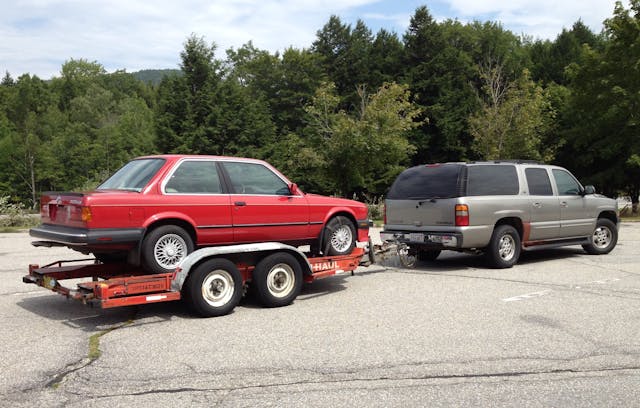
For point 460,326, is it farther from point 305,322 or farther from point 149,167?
point 149,167

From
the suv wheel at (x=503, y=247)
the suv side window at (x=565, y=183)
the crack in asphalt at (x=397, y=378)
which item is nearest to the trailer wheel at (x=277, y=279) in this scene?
the crack in asphalt at (x=397, y=378)

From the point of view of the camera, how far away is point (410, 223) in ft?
35.2

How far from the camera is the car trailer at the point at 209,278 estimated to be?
6.31 metres

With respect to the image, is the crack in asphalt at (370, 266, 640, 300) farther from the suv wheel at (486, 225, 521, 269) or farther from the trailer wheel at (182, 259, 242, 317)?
Answer: the trailer wheel at (182, 259, 242, 317)

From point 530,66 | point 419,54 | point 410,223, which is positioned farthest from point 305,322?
point 530,66

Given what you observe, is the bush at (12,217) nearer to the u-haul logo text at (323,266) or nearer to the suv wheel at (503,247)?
the u-haul logo text at (323,266)

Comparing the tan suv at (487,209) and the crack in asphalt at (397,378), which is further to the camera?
the tan suv at (487,209)

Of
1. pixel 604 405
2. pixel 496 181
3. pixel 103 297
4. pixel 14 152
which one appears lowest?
pixel 604 405

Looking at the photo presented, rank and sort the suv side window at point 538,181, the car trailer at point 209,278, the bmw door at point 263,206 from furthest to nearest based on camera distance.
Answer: the suv side window at point 538,181, the bmw door at point 263,206, the car trailer at point 209,278

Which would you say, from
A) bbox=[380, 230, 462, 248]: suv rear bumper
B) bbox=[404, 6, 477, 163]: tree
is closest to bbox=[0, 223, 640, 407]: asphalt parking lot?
bbox=[380, 230, 462, 248]: suv rear bumper

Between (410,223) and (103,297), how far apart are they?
20.1 feet

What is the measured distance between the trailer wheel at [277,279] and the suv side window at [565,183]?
660 centimetres

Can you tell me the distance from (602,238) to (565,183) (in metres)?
1.84

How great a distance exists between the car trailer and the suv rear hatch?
270 centimetres
